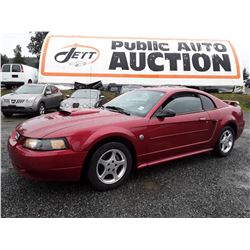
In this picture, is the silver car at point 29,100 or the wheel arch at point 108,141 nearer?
the wheel arch at point 108,141

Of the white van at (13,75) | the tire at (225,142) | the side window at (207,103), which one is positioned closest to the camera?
the side window at (207,103)

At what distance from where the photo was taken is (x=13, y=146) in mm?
3125

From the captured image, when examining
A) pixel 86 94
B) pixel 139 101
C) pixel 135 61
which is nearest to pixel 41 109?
pixel 86 94

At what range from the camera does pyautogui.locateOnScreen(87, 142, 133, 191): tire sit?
309 centimetres

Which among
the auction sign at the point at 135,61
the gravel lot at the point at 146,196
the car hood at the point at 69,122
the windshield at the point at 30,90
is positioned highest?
the auction sign at the point at 135,61

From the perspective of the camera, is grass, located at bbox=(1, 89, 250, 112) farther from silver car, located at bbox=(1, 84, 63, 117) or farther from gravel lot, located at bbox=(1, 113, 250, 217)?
gravel lot, located at bbox=(1, 113, 250, 217)

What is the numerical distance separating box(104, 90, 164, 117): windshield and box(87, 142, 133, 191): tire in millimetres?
691

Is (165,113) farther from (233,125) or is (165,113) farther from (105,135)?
(233,125)

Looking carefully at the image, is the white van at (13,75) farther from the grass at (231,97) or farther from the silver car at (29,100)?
the silver car at (29,100)

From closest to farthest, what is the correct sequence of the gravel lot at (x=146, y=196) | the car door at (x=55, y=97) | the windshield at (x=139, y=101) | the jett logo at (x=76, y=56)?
the gravel lot at (x=146, y=196) → the windshield at (x=139, y=101) → the car door at (x=55, y=97) → the jett logo at (x=76, y=56)

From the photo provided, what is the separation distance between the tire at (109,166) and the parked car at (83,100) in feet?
19.6

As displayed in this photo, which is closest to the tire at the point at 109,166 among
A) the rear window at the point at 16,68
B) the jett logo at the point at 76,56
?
the jett logo at the point at 76,56

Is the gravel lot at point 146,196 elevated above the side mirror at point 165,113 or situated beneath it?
situated beneath

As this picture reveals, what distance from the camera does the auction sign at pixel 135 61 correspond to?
14.8 meters
